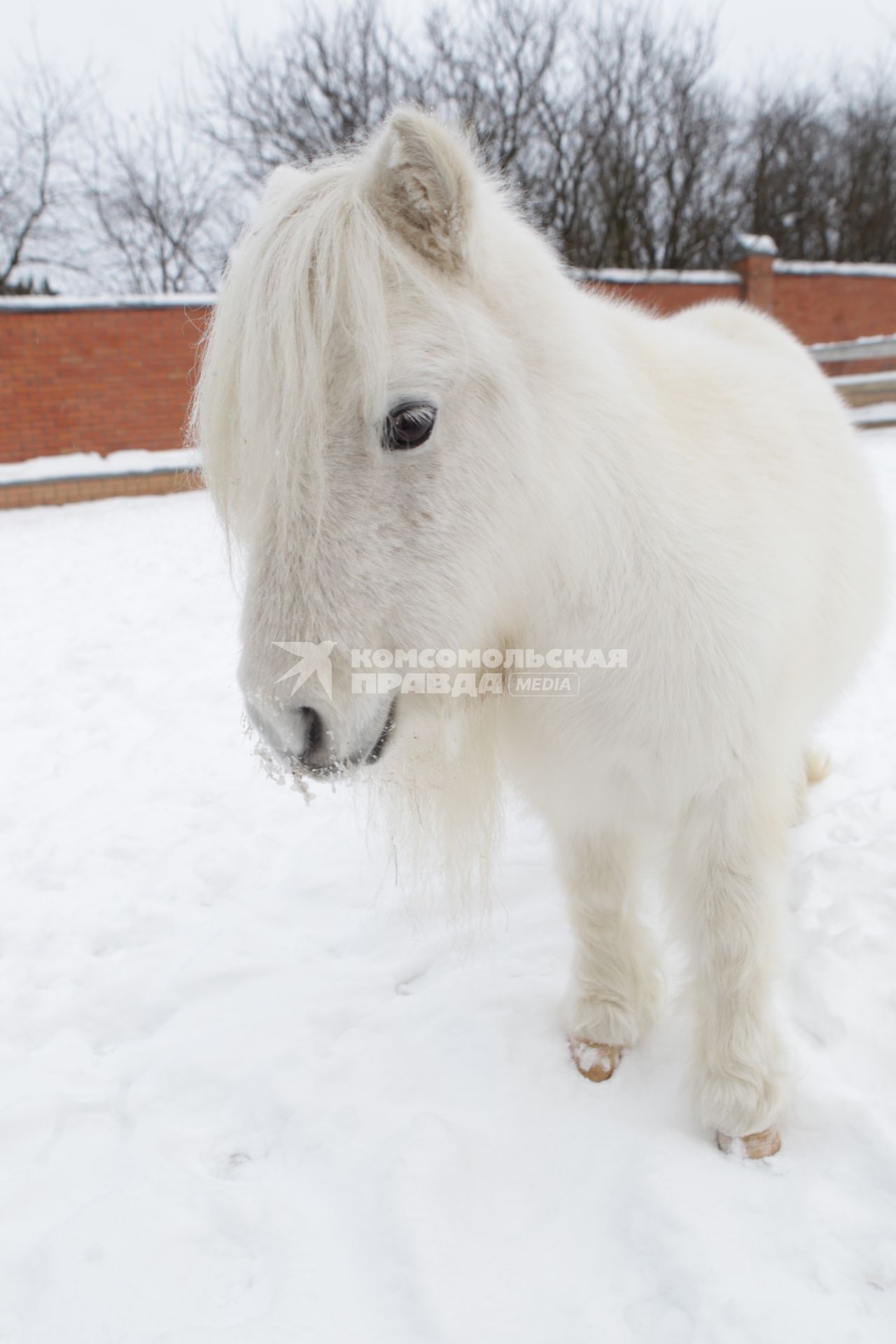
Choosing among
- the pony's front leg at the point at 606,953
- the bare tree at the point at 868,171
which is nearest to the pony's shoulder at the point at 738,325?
the pony's front leg at the point at 606,953

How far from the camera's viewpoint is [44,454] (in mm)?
9812

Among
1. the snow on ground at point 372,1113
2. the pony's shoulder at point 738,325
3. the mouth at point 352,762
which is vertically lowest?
the snow on ground at point 372,1113

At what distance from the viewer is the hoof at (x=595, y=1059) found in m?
1.91

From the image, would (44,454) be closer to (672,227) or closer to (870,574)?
(870,574)

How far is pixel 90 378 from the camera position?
32.3 feet

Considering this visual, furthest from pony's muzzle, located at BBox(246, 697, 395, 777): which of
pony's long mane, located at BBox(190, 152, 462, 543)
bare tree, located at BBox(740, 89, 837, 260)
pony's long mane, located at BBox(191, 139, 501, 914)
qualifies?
bare tree, located at BBox(740, 89, 837, 260)

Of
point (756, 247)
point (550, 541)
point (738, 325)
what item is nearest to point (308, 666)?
point (550, 541)

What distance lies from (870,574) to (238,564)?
159 cm

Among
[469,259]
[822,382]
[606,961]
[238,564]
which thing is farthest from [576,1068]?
[822,382]

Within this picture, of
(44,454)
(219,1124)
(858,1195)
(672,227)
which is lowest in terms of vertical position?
(219,1124)

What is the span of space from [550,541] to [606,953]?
1.15 meters

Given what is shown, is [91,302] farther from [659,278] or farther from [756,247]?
[756,247]

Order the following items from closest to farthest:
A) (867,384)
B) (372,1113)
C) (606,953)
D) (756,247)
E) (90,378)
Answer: (372,1113)
(606,953)
(867,384)
(90,378)
(756,247)

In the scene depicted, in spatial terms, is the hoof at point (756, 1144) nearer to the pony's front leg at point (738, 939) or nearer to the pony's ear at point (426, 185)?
the pony's front leg at point (738, 939)
